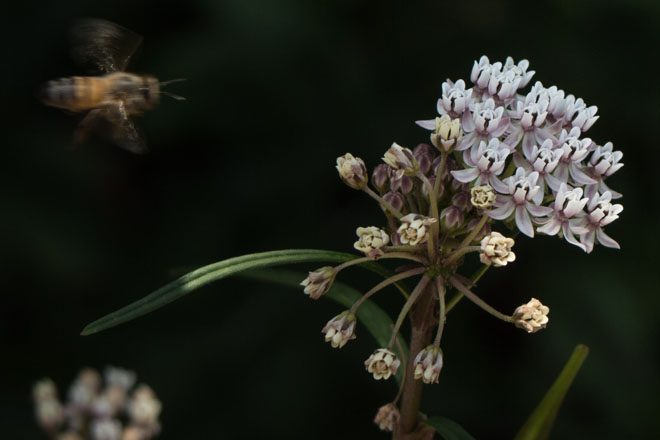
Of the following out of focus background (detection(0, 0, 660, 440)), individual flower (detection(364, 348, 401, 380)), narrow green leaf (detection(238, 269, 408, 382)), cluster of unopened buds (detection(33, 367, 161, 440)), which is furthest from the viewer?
out of focus background (detection(0, 0, 660, 440))

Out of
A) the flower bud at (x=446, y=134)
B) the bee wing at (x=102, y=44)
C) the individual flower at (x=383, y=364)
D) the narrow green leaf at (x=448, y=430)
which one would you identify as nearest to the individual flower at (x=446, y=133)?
the flower bud at (x=446, y=134)

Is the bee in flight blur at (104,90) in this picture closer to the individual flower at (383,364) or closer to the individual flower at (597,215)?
the individual flower at (383,364)

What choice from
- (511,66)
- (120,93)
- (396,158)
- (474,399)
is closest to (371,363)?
(396,158)

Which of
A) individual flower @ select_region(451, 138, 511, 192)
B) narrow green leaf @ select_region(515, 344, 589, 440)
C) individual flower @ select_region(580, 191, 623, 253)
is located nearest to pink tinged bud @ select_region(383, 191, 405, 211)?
individual flower @ select_region(451, 138, 511, 192)

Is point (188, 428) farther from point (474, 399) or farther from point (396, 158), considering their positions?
point (396, 158)

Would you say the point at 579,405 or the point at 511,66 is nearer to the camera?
the point at 511,66

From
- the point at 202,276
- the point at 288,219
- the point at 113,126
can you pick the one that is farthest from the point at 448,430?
the point at 288,219

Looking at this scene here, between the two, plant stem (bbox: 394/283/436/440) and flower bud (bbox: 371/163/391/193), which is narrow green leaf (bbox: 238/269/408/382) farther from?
flower bud (bbox: 371/163/391/193)
